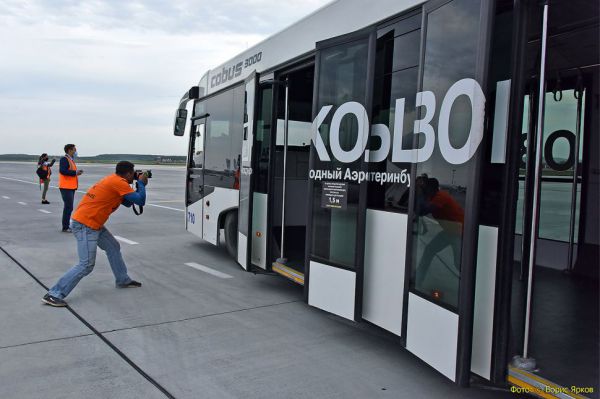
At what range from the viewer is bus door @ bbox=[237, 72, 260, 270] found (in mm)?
5711

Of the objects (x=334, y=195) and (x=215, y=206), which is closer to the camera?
(x=334, y=195)

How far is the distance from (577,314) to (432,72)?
2755 mm

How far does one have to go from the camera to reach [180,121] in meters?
8.73

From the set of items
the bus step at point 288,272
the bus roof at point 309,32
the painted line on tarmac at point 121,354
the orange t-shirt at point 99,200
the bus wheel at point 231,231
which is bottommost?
the painted line on tarmac at point 121,354

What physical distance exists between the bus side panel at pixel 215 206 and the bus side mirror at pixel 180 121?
167cm

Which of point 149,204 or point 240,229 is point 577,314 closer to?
point 240,229

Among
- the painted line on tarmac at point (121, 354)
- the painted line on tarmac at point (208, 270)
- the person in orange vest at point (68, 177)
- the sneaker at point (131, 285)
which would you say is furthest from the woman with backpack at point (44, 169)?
the sneaker at point (131, 285)

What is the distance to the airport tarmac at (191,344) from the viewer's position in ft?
11.0

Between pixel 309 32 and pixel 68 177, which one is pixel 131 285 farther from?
pixel 68 177

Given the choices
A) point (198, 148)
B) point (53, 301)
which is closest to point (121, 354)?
point (53, 301)

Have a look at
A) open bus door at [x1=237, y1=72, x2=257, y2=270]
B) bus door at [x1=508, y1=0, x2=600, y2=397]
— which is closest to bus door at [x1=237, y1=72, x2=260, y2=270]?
open bus door at [x1=237, y1=72, x2=257, y2=270]

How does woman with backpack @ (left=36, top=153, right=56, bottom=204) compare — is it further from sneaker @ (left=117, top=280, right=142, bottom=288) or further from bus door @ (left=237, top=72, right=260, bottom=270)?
bus door @ (left=237, top=72, right=260, bottom=270)

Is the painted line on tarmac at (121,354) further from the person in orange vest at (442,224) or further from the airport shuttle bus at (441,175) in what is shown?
the person in orange vest at (442,224)

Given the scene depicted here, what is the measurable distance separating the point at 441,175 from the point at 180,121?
6508 mm
